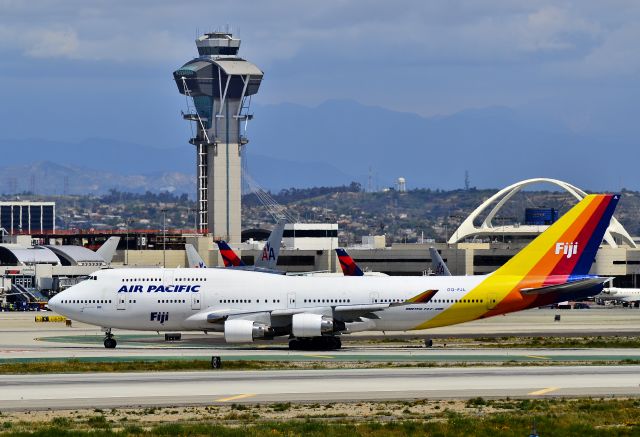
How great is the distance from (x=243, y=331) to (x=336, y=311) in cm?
547

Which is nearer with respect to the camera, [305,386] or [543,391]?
[543,391]

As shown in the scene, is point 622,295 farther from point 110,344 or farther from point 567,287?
point 110,344

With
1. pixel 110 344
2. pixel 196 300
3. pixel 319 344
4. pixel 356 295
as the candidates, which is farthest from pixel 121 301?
pixel 356 295

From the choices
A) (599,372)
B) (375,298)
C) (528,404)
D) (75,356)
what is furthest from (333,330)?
(528,404)

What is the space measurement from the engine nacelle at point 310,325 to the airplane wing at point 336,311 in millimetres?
833

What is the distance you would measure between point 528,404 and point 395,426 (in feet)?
24.0

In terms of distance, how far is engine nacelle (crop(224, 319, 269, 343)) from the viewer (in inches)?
2884

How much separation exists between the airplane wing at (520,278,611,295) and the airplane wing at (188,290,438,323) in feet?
18.7

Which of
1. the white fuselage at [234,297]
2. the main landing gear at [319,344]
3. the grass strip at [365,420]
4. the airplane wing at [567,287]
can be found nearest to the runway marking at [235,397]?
the grass strip at [365,420]

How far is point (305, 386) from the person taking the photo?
5319 cm

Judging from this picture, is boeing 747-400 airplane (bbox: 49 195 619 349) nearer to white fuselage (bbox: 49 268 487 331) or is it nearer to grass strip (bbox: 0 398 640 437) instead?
white fuselage (bbox: 49 268 487 331)

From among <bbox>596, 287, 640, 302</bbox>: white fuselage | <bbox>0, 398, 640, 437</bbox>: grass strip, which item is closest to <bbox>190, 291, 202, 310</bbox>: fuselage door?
<bbox>0, 398, 640, 437</bbox>: grass strip

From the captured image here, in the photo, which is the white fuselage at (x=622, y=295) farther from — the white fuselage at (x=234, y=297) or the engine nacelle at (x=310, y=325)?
the engine nacelle at (x=310, y=325)

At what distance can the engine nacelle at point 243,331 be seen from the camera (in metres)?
73.2
